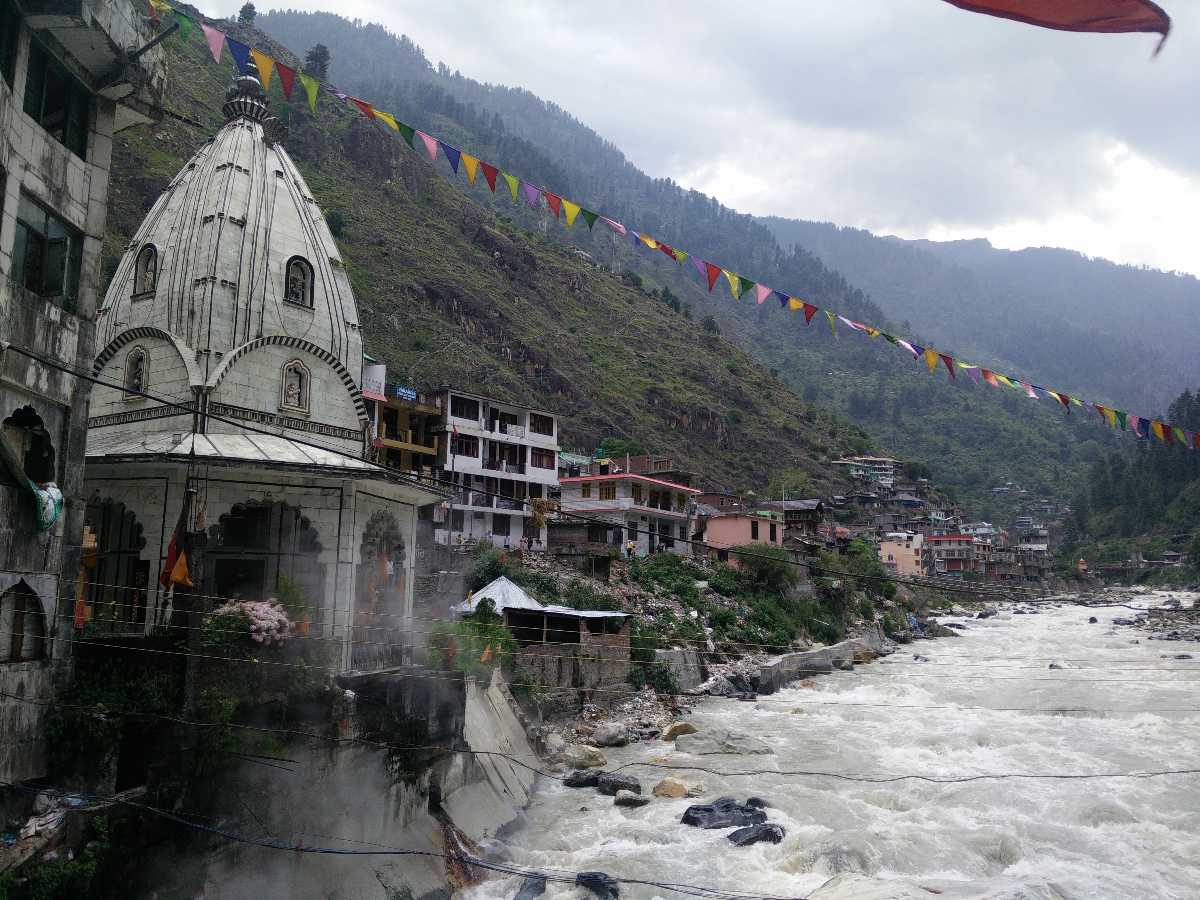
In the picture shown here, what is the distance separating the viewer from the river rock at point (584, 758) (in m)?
21.9

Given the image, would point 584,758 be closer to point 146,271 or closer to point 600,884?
point 600,884

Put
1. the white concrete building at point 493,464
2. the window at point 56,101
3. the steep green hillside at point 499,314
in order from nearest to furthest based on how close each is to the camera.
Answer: the window at point 56,101, the white concrete building at point 493,464, the steep green hillside at point 499,314

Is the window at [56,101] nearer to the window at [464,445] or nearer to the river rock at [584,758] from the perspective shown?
the river rock at [584,758]

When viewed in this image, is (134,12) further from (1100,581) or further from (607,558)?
(1100,581)

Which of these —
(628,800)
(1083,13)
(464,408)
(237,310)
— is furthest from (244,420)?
(464,408)

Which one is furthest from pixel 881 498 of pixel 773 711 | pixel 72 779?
pixel 72 779

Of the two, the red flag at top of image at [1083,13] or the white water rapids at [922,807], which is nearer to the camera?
the red flag at top of image at [1083,13]

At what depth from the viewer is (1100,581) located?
312 feet

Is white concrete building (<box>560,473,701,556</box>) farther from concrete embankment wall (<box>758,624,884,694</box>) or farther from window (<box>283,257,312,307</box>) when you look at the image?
window (<box>283,257,312,307</box>)

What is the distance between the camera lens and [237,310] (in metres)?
17.7

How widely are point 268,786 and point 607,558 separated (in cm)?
2597

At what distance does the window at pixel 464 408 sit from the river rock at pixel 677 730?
75.3 feet

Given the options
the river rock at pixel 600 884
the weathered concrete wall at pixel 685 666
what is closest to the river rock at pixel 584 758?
the river rock at pixel 600 884

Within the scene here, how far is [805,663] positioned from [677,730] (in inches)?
558
